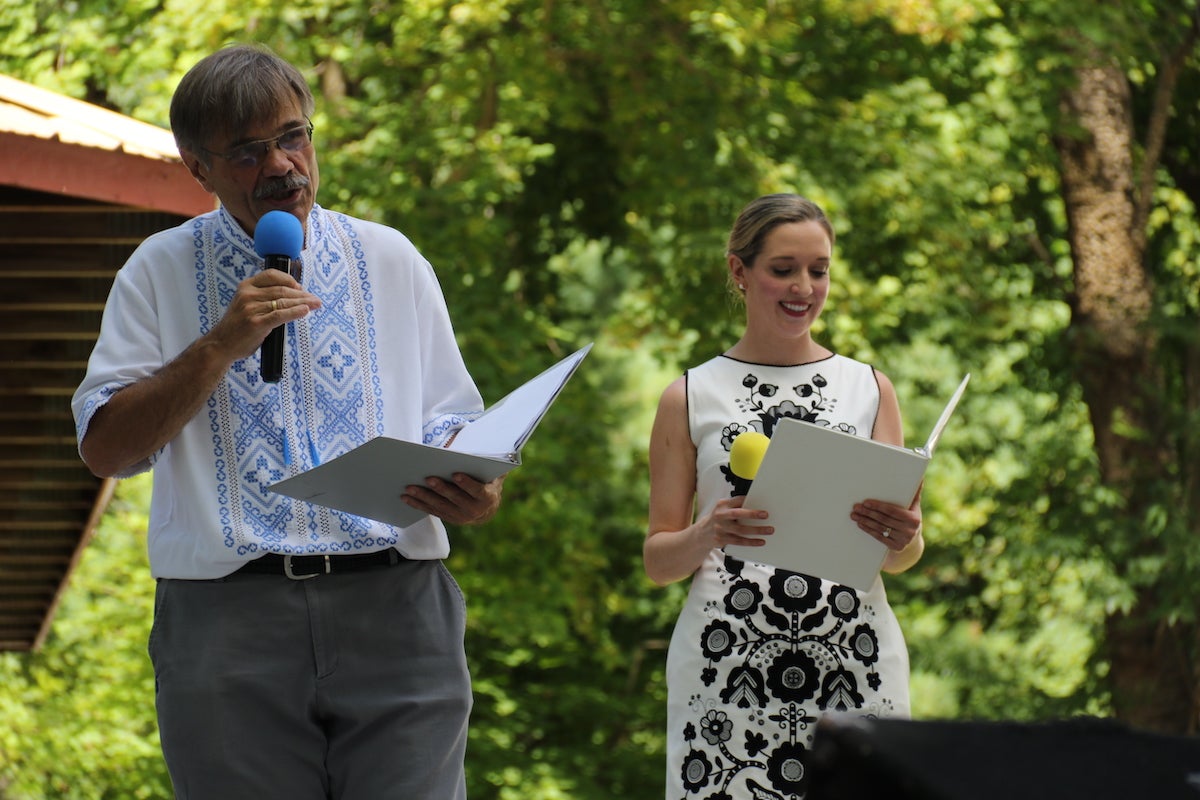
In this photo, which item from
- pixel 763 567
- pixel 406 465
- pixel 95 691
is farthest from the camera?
Result: pixel 95 691

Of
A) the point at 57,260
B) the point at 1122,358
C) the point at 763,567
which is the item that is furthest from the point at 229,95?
the point at 1122,358

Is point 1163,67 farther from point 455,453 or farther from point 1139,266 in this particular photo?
point 455,453

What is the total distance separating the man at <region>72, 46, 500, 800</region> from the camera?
6.52ft

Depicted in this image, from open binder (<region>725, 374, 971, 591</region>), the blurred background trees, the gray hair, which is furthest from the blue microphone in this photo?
the blurred background trees

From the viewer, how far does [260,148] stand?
79.9 inches

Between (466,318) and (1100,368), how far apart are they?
134 inches

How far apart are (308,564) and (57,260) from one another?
2082 millimetres

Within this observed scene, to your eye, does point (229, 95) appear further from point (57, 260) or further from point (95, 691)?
point (95, 691)

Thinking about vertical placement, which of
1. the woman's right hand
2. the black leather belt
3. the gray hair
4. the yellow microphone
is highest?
the gray hair

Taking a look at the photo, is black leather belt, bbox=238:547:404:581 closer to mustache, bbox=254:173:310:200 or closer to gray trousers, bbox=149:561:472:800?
gray trousers, bbox=149:561:472:800

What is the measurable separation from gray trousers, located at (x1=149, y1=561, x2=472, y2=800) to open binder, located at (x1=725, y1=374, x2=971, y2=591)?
67 centimetres

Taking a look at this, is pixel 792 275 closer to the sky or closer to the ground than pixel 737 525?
closer to the sky

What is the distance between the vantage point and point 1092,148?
7.84m

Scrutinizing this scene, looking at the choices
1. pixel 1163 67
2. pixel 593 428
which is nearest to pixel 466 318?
pixel 593 428
